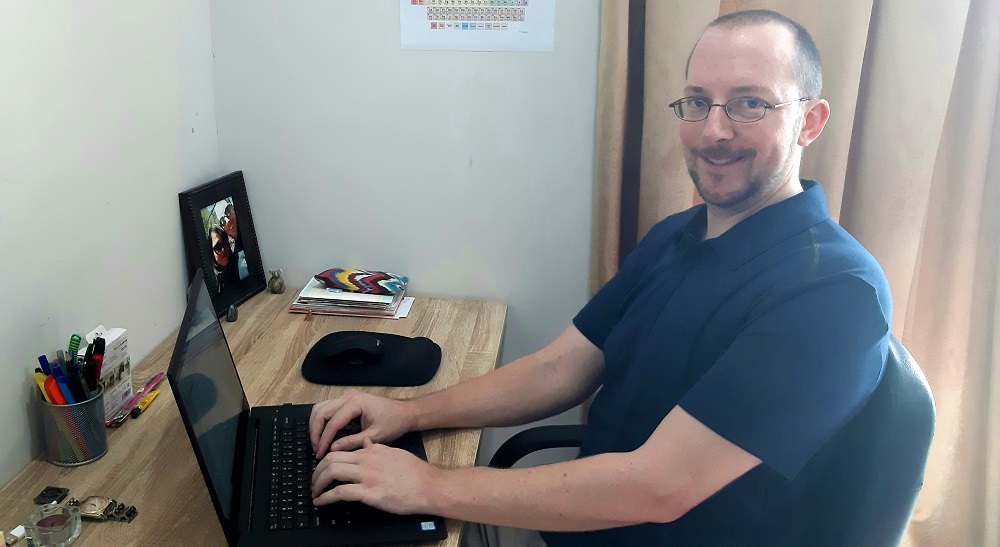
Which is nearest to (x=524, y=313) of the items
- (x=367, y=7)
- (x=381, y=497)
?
(x=367, y=7)

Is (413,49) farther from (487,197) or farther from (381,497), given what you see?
(381,497)

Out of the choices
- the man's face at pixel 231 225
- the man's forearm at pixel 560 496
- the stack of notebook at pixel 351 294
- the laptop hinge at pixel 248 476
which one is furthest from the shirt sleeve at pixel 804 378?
the man's face at pixel 231 225

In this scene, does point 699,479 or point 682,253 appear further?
point 682,253

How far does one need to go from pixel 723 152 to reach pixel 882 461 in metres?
0.51

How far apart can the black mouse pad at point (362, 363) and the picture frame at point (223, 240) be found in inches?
12.6

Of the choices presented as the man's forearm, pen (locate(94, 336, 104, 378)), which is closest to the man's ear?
the man's forearm

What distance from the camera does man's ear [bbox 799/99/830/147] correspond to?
1.20m

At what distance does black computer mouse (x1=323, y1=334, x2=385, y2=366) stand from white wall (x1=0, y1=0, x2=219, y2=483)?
0.39 m

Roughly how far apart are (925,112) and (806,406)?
37.9 inches

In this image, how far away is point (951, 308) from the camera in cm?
177

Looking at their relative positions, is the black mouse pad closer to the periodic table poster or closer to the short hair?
the periodic table poster

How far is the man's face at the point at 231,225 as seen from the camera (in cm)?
183

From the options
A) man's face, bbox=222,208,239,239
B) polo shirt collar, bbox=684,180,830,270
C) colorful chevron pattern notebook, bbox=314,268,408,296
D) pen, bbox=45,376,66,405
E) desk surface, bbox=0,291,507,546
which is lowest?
desk surface, bbox=0,291,507,546

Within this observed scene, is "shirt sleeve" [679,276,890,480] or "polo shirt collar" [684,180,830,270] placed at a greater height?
"polo shirt collar" [684,180,830,270]
